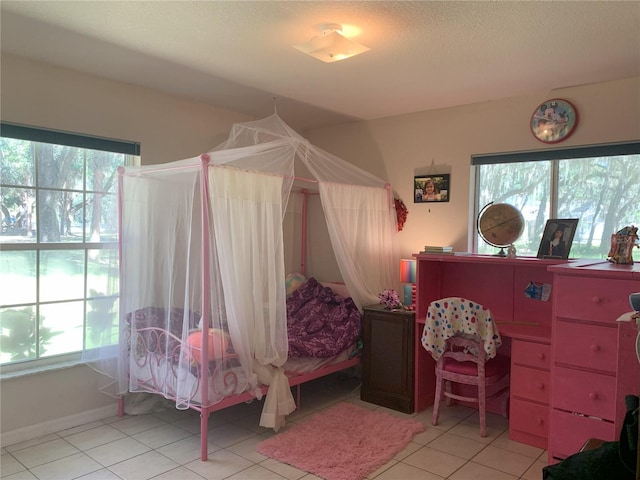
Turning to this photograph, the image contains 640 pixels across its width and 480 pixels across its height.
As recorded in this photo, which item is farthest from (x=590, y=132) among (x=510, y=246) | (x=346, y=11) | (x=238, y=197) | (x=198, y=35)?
(x=198, y=35)

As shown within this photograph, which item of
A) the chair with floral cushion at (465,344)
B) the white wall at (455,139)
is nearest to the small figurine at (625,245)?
the chair with floral cushion at (465,344)

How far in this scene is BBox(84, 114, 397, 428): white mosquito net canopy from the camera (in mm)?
2949

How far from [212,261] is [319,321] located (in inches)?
56.8

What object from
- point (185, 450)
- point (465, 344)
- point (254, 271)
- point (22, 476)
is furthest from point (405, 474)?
point (22, 476)

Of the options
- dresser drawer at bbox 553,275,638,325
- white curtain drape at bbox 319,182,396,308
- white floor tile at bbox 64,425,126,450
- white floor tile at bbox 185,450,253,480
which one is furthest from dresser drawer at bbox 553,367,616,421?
white floor tile at bbox 64,425,126,450

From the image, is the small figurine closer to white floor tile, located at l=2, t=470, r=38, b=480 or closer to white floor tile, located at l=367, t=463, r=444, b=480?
white floor tile, located at l=367, t=463, r=444, b=480

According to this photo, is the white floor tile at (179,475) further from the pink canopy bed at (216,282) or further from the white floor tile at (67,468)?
the white floor tile at (67,468)

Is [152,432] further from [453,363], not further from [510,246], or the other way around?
[510,246]

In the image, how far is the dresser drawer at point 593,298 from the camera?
2430 millimetres

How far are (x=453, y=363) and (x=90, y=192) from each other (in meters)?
3.01

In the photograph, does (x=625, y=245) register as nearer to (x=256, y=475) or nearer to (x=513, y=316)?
(x=513, y=316)

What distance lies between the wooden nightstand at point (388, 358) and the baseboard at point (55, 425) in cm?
203

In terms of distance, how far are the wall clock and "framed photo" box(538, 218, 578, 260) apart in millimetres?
716

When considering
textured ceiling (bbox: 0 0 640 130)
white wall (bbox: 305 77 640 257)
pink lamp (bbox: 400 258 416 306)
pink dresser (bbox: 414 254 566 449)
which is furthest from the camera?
pink lamp (bbox: 400 258 416 306)
